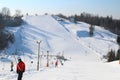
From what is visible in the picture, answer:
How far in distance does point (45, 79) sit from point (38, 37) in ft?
558

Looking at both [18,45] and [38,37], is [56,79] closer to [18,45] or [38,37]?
[18,45]

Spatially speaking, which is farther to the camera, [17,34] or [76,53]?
[17,34]

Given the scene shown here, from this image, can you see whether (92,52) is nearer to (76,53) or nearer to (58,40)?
(76,53)

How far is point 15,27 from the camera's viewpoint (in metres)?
196

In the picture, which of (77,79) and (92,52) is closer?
(77,79)

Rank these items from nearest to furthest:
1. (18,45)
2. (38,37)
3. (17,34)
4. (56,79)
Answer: (56,79)
(18,45)
(17,34)
(38,37)

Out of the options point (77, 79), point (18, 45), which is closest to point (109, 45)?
point (18, 45)

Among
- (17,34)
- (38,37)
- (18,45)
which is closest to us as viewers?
(18,45)

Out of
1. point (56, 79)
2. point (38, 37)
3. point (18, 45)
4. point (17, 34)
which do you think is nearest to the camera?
point (56, 79)

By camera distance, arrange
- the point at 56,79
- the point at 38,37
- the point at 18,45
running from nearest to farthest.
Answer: the point at 56,79 < the point at 18,45 < the point at 38,37

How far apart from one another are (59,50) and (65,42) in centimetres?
1820

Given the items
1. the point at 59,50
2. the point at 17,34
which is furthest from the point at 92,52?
the point at 17,34

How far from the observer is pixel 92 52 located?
169625mm

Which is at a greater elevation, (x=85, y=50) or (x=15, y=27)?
(x=15, y=27)
